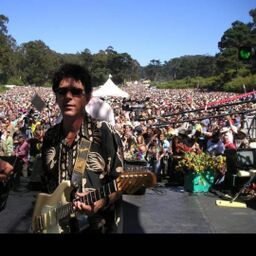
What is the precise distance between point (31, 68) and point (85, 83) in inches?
5059

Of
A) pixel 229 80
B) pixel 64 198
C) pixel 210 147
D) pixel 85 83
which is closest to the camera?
pixel 64 198

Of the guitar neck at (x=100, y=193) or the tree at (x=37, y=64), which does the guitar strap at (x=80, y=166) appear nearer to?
the guitar neck at (x=100, y=193)

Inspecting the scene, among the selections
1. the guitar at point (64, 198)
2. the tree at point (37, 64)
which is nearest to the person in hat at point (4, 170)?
the guitar at point (64, 198)

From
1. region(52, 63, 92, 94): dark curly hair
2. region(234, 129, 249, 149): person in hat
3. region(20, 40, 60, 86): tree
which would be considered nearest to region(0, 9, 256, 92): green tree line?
region(20, 40, 60, 86): tree

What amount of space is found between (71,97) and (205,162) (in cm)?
791

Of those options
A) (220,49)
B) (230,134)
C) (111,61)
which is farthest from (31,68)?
(230,134)

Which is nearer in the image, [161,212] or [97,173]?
[97,173]

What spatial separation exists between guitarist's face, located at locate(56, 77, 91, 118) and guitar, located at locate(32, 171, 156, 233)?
35 centimetres

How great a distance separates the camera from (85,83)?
2.35 metres

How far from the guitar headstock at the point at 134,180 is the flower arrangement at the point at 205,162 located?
25.9 feet

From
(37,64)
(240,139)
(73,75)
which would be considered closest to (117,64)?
(37,64)

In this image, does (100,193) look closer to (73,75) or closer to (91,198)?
(91,198)

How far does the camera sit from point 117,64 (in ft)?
424

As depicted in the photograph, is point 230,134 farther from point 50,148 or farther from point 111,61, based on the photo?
point 111,61
